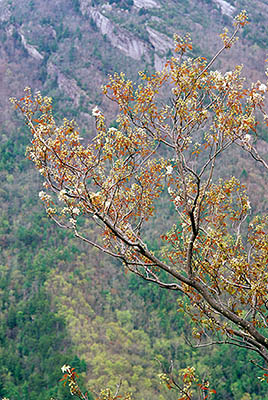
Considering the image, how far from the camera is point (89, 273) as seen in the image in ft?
108

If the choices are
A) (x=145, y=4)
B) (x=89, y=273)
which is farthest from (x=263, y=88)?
(x=145, y=4)

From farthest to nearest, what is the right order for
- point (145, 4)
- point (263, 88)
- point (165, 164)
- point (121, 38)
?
1. point (145, 4)
2. point (121, 38)
3. point (165, 164)
4. point (263, 88)

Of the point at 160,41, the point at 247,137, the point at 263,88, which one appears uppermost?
the point at 160,41

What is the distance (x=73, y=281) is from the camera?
31.9 metres

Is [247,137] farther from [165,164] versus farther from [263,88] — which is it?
[165,164]

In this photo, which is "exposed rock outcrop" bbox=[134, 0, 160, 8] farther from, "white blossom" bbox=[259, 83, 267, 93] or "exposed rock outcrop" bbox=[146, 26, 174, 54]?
"white blossom" bbox=[259, 83, 267, 93]

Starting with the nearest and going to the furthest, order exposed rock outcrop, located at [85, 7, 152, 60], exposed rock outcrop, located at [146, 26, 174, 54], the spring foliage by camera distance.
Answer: the spring foliage < exposed rock outcrop, located at [146, 26, 174, 54] < exposed rock outcrop, located at [85, 7, 152, 60]

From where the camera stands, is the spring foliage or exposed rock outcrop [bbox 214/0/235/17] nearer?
the spring foliage

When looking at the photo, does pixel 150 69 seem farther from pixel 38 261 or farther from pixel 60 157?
pixel 60 157

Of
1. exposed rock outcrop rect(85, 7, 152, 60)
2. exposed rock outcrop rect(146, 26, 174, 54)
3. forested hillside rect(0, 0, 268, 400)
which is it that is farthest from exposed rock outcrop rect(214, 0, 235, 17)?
exposed rock outcrop rect(85, 7, 152, 60)

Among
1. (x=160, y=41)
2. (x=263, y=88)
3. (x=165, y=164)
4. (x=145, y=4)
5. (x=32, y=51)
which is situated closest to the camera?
(x=263, y=88)

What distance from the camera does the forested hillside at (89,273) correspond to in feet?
83.3

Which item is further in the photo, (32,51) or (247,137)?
(32,51)

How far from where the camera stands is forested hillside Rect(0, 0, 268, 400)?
1000 inches
